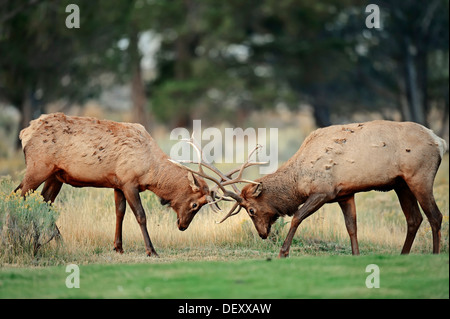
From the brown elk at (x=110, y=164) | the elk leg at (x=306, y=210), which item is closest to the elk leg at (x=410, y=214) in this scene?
the elk leg at (x=306, y=210)

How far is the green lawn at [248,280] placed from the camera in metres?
8.59

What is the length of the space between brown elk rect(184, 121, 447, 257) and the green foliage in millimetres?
3121

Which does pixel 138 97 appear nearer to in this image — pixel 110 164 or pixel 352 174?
pixel 110 164

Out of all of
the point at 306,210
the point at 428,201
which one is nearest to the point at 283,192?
the point at 306,210

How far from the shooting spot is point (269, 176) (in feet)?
42.2

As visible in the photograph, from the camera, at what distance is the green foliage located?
38.9ft

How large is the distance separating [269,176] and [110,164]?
2592mm

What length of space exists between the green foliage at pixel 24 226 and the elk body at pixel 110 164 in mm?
441

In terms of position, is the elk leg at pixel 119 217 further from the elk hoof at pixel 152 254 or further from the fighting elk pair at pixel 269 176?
the elk hoof at pixel 152 254

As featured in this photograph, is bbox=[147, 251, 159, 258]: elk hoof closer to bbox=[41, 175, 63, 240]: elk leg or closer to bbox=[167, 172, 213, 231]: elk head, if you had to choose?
bbox=[167, 172, 213, 231]: elk head

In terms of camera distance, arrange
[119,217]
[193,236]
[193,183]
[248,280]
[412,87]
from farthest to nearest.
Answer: [412,87] < [193,236] < [119,217] < [193,183] < [248,280]
